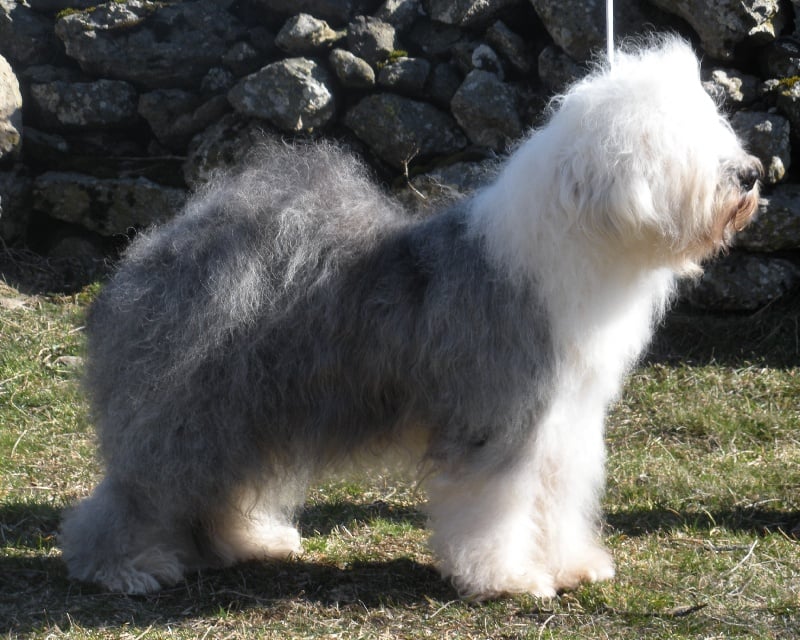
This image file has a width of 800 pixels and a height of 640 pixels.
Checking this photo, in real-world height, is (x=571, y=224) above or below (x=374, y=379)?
above

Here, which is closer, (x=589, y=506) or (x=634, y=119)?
(x=634, y=119)

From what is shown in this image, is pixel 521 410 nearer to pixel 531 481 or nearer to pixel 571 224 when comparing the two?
pixel 531 481

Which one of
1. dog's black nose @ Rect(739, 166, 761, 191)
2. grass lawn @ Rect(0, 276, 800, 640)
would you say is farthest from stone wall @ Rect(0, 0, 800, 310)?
dog's black nose @ Rect(739, 166, 761, 191)

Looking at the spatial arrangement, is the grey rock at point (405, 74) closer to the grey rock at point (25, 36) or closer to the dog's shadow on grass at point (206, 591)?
the grey rock at point (25, 36)

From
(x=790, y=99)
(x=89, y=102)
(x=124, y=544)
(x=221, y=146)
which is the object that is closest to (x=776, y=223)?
(x=790, y=99)

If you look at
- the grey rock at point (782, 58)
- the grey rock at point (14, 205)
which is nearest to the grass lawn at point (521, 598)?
the grey rock at point (14, 205)

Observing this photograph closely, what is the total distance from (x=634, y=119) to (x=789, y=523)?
208cm

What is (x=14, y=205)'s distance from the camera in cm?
672

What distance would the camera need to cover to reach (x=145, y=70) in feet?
21.9

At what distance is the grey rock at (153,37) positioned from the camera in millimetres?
6629

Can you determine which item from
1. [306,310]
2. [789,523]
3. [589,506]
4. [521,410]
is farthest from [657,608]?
[306,310]

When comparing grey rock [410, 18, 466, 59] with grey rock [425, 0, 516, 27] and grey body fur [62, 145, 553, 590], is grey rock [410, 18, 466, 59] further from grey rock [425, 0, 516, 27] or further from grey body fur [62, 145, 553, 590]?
grey body fur [62, 145, 553, 590]

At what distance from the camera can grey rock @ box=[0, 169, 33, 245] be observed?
668cm

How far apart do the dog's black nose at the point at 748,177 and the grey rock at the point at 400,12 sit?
11.5 feet
